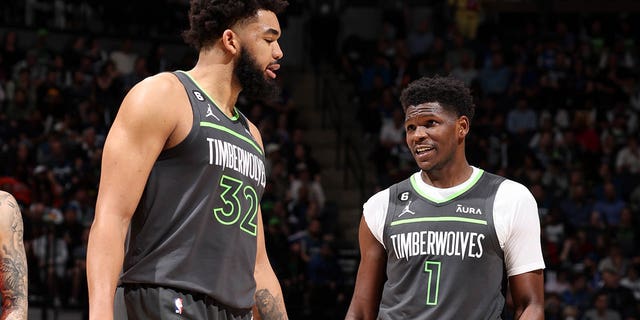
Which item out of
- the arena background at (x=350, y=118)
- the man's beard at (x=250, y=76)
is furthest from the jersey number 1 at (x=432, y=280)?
the arena background at (x=350, y=118)

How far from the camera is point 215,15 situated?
3574mm

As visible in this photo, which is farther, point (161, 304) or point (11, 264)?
point (11, 264)

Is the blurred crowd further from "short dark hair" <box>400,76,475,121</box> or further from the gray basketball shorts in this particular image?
the gray basketball shorts

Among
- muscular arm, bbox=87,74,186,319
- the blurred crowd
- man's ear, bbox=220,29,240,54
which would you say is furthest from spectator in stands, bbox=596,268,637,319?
muscular arm, bbox=87,74,186,319

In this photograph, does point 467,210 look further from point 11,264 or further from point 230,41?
point 11,264

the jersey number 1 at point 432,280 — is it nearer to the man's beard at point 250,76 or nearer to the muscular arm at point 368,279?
the muscular arm at point 368,279

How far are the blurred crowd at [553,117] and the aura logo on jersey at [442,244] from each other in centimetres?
716

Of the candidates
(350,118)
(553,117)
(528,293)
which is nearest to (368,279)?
(528,293)

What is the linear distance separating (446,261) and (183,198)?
1369 mm

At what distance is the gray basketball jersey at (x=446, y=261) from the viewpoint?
4152 mm

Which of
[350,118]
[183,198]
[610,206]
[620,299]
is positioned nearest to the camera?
[183,198]

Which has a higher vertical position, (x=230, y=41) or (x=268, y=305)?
(x=230, y=41)

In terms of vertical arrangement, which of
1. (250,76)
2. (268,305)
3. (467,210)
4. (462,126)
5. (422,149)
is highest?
(250,76)

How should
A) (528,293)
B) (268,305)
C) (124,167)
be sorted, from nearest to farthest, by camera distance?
1. (124,167)
2. (268,305)
3. (528,293)
